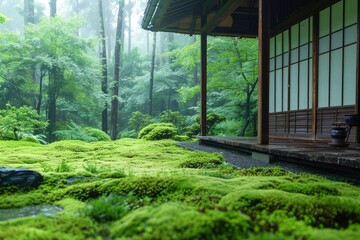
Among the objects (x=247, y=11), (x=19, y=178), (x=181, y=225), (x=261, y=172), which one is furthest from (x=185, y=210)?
(x=247, y=11)

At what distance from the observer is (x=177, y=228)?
61.6 inches

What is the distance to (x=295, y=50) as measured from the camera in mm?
8344

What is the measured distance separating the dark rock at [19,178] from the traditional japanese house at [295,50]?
361cm

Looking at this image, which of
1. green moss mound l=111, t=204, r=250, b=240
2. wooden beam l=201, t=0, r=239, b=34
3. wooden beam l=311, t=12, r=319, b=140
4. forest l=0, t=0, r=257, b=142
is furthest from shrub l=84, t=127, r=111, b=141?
green moss mound l=111, t=204, r=250, b=240

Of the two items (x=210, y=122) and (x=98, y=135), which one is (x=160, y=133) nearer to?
(x=210, y=122)

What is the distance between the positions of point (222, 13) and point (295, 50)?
96.5 inches

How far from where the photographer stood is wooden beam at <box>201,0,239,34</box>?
6873mm

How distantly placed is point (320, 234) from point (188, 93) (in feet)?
40.7

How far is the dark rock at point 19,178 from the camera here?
2.87 m

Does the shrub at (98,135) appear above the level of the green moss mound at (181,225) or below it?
below

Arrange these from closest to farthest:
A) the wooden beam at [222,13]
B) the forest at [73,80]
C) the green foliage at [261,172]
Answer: the green foliage at [261,172] → the wooden beam at [222,13] → the forest at [73,80]

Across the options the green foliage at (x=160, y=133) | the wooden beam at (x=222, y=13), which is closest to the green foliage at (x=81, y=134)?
the green foliage at (x=160, y=133)

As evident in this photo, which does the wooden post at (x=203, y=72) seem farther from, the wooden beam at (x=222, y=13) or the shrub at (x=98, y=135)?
the shrub at (x=98, y=135)

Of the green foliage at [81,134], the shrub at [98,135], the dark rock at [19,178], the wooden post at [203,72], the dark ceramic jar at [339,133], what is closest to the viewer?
the dark rock at [19,178]
